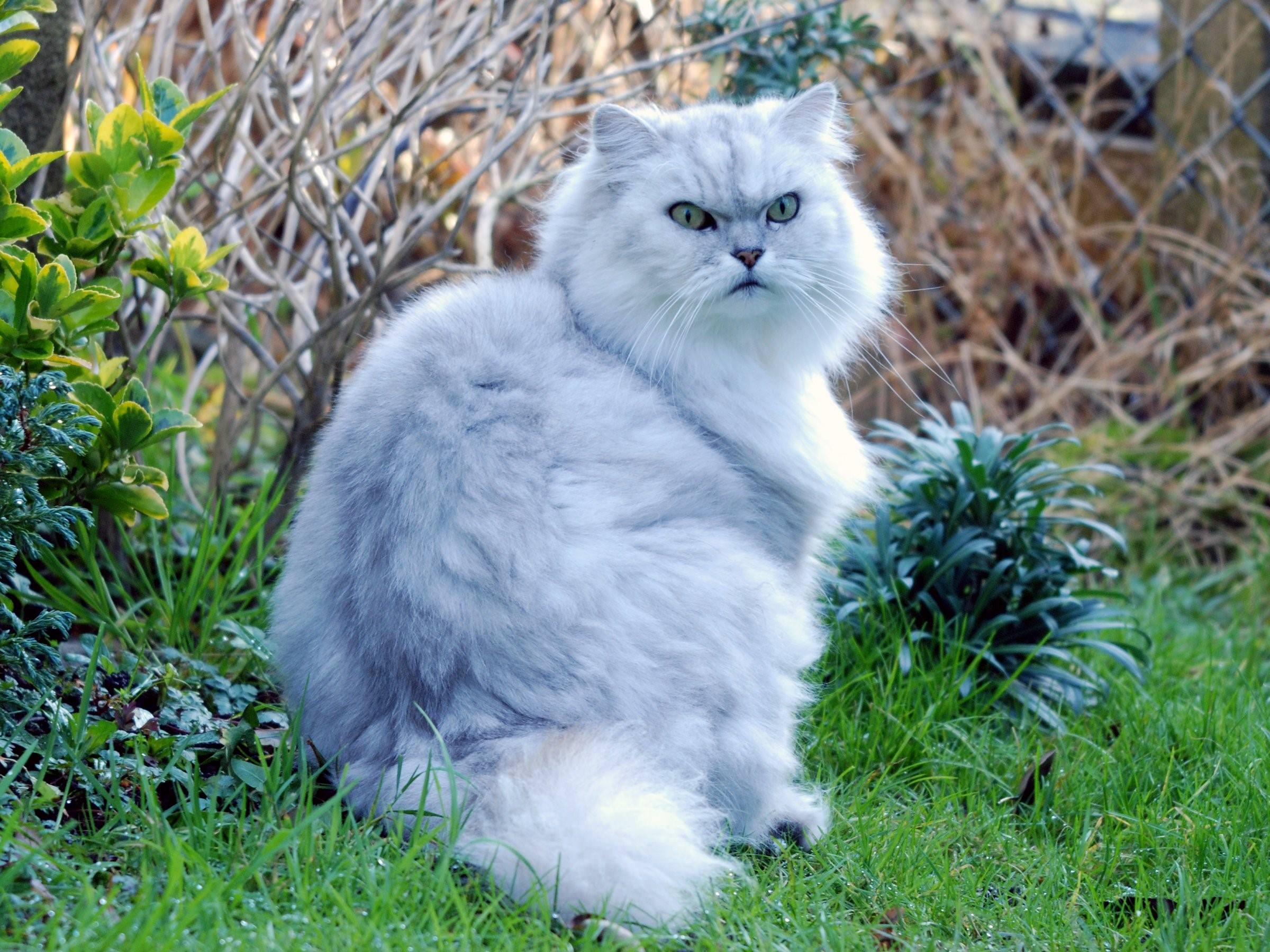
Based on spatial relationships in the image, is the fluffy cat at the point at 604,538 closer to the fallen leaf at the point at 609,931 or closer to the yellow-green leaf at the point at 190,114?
the fallen leaf at the point at 609,931

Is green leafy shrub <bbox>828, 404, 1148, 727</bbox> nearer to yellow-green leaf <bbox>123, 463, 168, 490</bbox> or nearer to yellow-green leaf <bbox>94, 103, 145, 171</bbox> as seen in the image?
yellow-green leaf <bbox>123, 463, 168, 490</bbox>

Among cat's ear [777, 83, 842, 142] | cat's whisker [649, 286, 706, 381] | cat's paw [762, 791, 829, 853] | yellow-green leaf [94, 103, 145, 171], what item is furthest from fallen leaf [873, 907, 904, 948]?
yellow-green leaf [94, 103, 145, 171]

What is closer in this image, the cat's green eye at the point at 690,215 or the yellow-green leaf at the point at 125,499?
the yellow-green leaf at the point at 125,499

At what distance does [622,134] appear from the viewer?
235cm

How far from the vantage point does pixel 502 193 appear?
3133mm

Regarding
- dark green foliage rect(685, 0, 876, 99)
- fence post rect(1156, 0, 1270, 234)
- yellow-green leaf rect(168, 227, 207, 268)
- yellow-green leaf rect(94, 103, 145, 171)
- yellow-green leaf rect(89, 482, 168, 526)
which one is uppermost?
fence post rect(1156, 0, 1270, 234)

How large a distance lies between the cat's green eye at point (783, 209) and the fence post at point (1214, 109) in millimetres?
2817

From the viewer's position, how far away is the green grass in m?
1.58

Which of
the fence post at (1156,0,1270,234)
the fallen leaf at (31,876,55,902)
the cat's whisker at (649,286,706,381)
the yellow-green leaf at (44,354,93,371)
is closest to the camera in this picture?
the fallen leaf at (31,876,55,902)

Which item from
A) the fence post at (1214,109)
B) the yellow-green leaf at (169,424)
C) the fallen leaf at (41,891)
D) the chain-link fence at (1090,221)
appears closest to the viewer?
the fallen leaf at (41,891)

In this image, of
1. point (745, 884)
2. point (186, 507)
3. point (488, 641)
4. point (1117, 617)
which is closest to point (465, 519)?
point (488, 641)

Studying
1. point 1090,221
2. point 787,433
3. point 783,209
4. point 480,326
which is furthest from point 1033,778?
point 1090,221

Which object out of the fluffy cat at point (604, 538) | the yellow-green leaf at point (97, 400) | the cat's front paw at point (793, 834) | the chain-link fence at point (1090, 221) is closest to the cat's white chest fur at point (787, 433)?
the fluffy cat at point (604, 538)

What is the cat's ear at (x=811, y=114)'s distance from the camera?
244 centimetres
